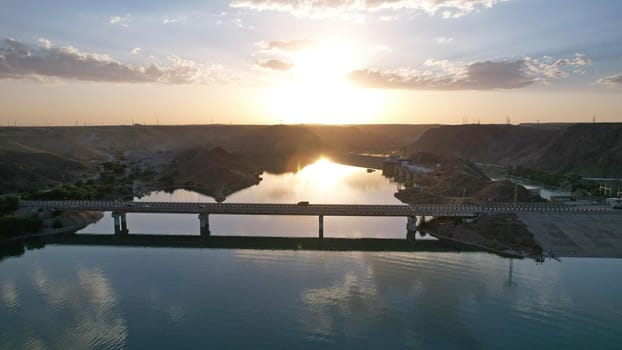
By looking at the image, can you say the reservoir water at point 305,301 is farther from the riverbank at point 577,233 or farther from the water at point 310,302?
the riverbank at point 577,233

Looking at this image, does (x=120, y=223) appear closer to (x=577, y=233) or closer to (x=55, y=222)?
(x=55, y=222)

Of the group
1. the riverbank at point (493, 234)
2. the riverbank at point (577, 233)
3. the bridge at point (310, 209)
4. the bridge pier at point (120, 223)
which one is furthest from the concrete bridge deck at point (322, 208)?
the riverbank at point (577, 233)

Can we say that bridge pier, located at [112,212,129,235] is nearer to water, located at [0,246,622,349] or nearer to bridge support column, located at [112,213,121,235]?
bridge support column, located at [112,213,121,235]

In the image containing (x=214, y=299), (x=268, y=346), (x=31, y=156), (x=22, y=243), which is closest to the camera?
(x=268, y=346)

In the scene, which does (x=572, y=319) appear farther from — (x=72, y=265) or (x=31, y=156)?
(x=31, y=156)

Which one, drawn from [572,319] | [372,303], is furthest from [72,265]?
[572,319]

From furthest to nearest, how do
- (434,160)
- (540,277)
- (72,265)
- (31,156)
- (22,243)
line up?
(434,160) < (31,156) < (22,243) < (72,265) < (540,277)
